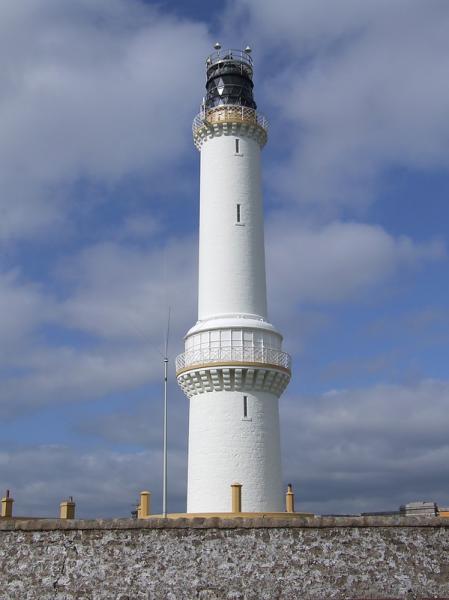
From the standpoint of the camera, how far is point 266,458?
30.1 m

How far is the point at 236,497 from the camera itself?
90.9ft

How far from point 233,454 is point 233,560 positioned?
1345 centimetres

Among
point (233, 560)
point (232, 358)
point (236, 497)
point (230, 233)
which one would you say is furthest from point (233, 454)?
point (233, 560)

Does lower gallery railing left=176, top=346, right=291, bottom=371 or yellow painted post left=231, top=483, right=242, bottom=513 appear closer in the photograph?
yellow painted post left=231, top=483, right=242, bottom=513

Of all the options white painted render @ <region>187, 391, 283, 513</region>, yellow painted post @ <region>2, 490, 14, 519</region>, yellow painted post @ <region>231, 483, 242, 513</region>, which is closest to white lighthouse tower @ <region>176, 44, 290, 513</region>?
white painted render @ <region>187, 391, 283, 513</region>

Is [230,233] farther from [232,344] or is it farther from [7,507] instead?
[7,507]

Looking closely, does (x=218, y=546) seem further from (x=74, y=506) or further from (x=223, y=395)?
(x=223, y=395)

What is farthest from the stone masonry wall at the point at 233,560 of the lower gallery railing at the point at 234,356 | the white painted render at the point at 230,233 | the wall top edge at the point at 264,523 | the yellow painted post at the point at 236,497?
the white painted render at the point at 230,233

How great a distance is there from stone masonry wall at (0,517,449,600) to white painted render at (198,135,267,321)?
51.0ft

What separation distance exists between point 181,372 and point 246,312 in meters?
3.52

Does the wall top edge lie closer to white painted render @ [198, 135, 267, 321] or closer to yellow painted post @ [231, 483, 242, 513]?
yellow painted post @ [231, 483, 242, 513]

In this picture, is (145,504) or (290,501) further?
(290,501)

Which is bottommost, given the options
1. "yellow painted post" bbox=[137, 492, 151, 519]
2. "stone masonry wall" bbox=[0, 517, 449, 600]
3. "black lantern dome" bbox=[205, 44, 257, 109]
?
"stone masonry wall" bbox=[0, 517, 449, 600]

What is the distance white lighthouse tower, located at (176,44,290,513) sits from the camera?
29.8 metres
